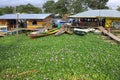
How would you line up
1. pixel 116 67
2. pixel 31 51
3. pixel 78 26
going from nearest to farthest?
1. pixel 116 67
2. pixel 31 51
3. pixel 78 26

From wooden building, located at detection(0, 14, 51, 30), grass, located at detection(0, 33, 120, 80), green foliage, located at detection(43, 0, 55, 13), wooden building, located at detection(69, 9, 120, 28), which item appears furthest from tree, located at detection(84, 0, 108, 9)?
grass, located at detection(0, 33, 120, 80)

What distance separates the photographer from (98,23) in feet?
107

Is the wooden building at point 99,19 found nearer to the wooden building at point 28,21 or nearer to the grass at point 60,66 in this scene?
the wooden building at point 28,21

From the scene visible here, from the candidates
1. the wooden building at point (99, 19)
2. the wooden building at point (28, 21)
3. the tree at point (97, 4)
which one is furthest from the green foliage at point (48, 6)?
the wooden building at point (99, 19)

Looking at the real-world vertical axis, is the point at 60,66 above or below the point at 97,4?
below

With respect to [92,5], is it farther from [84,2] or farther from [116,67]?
[116,67]

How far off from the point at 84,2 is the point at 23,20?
101 feet

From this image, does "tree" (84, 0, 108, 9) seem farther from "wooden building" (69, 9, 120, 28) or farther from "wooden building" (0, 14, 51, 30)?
"wooden building" (0, 14, 51, 30)

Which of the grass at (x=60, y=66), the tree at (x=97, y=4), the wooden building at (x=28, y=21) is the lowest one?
the grass at (x=60, y=66)

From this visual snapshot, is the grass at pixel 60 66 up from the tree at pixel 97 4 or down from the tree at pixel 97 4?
down

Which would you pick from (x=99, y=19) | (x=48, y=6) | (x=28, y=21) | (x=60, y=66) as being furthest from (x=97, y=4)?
(x=60, y=66)

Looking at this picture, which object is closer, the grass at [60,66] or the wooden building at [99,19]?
the grass at [60,66]

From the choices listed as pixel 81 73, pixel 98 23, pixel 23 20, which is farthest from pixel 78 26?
pixel 81 73

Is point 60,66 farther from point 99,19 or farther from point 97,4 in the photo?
point 97,4
